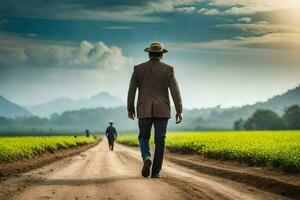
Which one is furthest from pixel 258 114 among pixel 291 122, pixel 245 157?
pixel 245 157

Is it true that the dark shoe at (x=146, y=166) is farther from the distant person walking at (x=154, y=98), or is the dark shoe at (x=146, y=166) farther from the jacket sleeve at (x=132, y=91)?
the jacket sleeve at (x=132, y=91)

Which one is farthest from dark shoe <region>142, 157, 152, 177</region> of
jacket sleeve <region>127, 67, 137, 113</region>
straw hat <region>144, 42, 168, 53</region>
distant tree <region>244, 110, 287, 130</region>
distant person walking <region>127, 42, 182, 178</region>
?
distant tree <region>244, 110, 287, 130</region>

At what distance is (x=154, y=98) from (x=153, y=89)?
25 cm

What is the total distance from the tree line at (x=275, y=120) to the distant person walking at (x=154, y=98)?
485 feet

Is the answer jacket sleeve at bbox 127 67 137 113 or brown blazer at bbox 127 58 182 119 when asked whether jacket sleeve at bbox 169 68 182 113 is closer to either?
brown blazer at bbox 127 58 182 119

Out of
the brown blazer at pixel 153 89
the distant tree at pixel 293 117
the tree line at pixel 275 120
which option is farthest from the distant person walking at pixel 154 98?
the distant tree at pixel 293 117

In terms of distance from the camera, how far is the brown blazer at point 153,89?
1248 cm

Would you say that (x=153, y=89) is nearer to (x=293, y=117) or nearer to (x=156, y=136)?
(x=156, y=136)

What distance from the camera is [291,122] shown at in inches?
6358

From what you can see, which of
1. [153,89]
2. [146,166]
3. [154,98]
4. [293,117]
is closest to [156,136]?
[146,166]

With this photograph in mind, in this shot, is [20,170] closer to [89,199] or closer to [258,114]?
[89,199]

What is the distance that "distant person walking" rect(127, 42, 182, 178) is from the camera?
1250 cm

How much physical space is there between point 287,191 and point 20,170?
31.1ft

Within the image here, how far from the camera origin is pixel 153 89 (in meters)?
12.6
